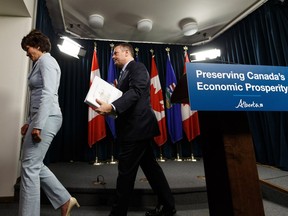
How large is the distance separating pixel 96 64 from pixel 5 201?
2130 mm

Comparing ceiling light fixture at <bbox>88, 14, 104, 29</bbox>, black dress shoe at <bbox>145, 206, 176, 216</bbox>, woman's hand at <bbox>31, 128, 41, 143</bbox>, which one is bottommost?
black dress shoe at <bbox>145, 206, 176, 216</bbox>

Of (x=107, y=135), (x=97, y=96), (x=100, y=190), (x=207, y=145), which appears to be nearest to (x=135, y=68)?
(x=97, y=96)

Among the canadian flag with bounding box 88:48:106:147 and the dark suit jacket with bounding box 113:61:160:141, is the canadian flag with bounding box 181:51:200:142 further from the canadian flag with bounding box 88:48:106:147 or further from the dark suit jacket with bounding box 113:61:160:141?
the dark suit jacket with bounding box 113:61:160:141

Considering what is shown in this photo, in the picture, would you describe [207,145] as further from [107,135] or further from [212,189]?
[107,135]

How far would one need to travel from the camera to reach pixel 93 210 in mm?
1548

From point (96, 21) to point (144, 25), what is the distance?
0.72 m

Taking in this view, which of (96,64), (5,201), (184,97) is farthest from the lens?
(96,64)

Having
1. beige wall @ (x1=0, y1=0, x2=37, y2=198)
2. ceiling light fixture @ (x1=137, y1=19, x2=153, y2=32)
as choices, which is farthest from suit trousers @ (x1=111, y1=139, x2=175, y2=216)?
ceiling light fixture @ (x1=137, y1=19, x2=153, y2=32)

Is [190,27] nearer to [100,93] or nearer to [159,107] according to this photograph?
[159,107]

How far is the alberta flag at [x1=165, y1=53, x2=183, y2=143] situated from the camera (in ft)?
10.6

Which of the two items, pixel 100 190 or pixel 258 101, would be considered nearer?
pixel 258 101

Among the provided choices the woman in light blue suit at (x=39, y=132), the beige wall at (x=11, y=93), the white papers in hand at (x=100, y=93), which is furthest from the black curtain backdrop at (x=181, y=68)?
the white papers in hand at (x=100, y=93)

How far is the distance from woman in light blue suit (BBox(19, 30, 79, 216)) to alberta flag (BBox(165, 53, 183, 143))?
2197 millimetres

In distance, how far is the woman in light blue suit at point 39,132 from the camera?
1.10 meters
